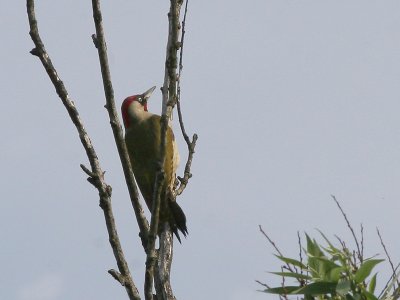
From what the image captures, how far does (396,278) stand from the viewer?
3.77 metres

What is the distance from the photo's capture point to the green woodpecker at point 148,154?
7.14m

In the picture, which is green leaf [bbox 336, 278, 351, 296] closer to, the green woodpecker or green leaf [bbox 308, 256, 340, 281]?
green leaf [bbox 308, 256, 340, 281]

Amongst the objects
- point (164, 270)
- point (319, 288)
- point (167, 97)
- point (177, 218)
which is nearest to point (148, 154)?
point (177, 218)

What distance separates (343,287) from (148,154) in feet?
15.9

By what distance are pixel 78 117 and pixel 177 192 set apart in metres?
2.38

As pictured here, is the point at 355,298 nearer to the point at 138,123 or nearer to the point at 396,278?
the point at 396,278

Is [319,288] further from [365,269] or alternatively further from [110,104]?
[110,104]

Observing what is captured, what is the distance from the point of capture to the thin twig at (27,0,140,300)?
4328 millimetres

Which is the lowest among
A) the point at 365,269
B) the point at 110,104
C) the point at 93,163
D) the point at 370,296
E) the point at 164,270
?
the point at 370,296

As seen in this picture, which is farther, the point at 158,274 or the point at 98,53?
the point at 158,274

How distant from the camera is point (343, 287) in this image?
12.0ft

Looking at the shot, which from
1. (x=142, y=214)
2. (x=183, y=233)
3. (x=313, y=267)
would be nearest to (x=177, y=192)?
(x=183, y=233)

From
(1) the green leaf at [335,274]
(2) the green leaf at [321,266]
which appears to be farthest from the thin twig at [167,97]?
(1) the green leaf at [335,274]

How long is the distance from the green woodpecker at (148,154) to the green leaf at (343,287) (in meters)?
3.20
